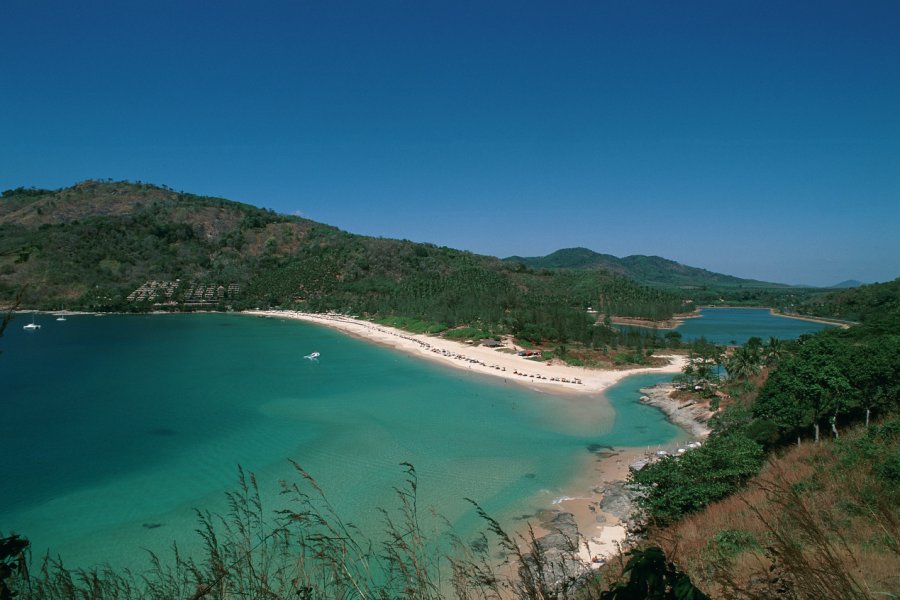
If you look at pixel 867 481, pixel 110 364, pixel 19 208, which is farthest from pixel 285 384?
pixel 19 208

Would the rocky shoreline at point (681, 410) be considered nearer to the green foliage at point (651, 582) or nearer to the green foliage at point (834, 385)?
the green foliage at point (834, 385)

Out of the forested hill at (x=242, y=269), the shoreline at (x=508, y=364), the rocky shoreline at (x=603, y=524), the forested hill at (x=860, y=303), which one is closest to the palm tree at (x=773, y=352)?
the shoreline at (x=508, y=364)

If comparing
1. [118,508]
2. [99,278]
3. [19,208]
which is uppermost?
[19,208]

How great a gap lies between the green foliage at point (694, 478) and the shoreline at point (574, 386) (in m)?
1.66

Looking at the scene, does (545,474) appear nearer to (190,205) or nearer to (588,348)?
(588,348)

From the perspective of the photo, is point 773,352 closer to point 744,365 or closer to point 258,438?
point 744,365

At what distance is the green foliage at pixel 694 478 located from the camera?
41.3 ft

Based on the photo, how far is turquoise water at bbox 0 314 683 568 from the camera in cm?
1606

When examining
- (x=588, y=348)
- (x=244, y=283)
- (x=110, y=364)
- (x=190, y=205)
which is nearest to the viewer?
(x=110, y=364)

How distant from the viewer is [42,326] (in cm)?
7500

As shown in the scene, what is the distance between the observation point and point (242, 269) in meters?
120

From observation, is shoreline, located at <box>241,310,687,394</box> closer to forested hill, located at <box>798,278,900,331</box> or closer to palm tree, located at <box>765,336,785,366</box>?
palm tree, located at <box>765,336,785,366</box>

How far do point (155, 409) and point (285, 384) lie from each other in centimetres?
964

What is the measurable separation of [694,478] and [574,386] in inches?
974
